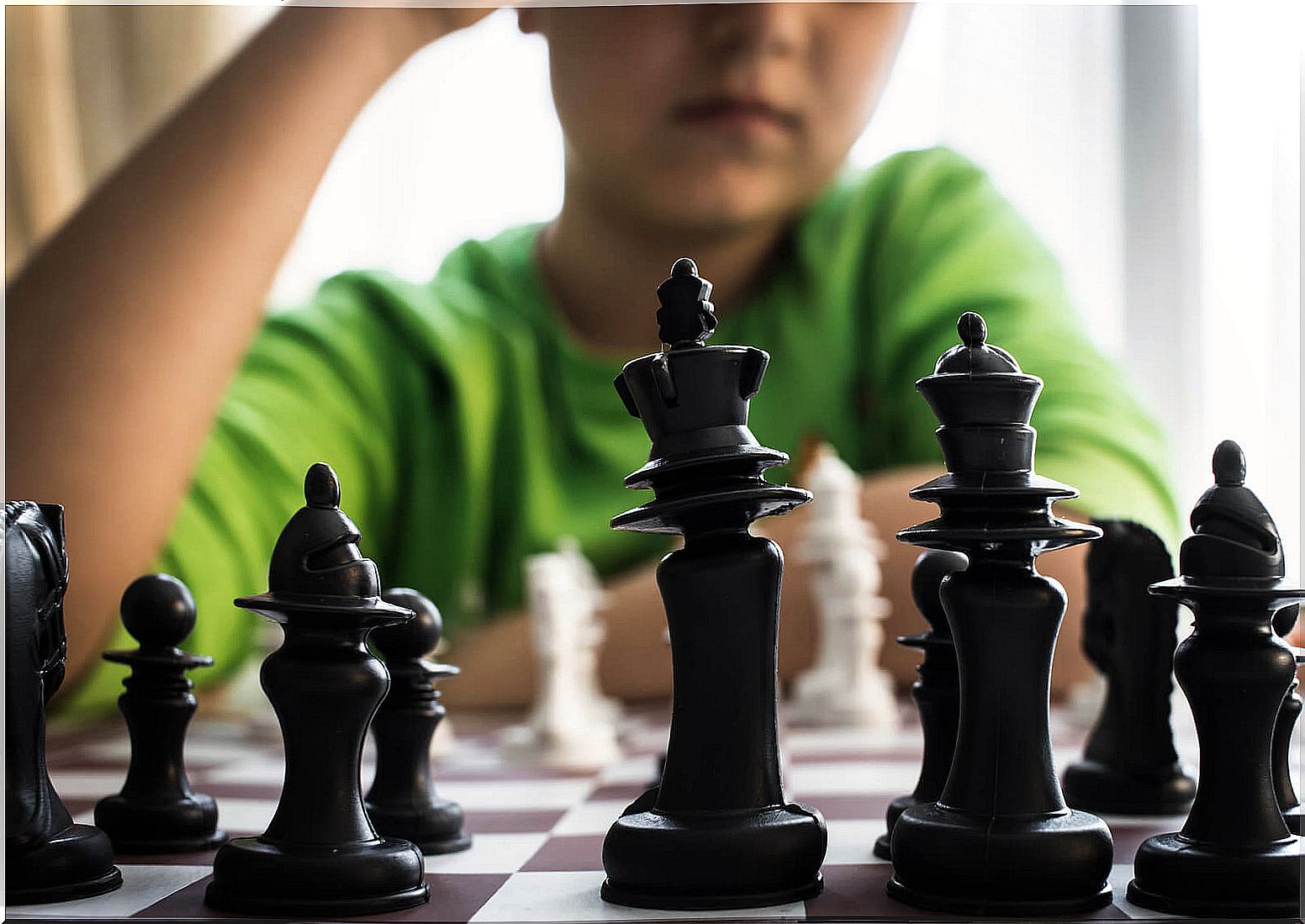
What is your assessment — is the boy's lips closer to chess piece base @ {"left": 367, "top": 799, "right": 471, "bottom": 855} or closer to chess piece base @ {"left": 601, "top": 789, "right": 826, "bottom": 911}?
→ chess piece base @ {"left": 367, "top": 799, "right": 471, "bottom": 855}

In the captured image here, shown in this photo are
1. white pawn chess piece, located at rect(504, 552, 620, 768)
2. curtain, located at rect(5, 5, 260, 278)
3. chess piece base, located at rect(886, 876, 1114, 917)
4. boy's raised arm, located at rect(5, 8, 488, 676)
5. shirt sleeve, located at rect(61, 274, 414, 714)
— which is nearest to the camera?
chess piece base, located at rect(886, 876, 1114, 917)

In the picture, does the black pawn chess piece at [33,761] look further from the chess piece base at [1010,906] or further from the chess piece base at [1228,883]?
the chess piece base at [1228,883]

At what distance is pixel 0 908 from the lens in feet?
2.78

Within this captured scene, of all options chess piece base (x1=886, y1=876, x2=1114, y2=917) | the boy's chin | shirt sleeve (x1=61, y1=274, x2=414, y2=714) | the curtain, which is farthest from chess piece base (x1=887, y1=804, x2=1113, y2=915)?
the curtain

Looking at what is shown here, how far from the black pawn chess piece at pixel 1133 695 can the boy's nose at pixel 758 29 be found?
181 cm

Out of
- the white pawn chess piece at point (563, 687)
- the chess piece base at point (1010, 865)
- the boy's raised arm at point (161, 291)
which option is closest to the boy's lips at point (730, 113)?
the boy's raised arm at point (161, 291)

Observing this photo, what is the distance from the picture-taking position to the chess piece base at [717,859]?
32.7 inches

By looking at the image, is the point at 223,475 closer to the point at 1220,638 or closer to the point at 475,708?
the point at 475,708

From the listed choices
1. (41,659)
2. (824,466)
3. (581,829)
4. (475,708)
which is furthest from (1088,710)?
(41,659)

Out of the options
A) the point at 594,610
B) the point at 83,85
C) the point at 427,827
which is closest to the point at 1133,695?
the point at 427,827

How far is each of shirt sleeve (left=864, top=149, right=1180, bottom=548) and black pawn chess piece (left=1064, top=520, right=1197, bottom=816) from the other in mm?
1109

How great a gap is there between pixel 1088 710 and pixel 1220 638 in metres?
0.97

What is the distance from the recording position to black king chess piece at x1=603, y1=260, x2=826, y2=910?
2.75ft

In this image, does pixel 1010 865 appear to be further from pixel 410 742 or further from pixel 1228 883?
pixel 410 742
